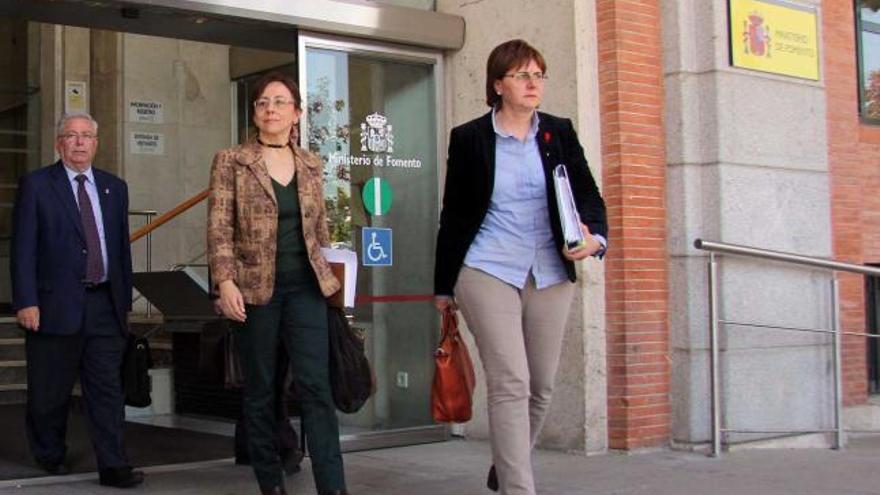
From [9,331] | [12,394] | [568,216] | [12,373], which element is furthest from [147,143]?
[568,216]

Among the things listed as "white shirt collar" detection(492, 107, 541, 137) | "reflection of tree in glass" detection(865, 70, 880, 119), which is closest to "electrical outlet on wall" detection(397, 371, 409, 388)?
"white shirt collar" detection(492, 107, 541, 137)

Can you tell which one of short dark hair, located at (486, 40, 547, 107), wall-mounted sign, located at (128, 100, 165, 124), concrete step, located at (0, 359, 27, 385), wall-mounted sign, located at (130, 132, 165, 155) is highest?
wall-mounted sign, located at (128, 100, 165, 124)

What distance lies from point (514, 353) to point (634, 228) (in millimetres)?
2468

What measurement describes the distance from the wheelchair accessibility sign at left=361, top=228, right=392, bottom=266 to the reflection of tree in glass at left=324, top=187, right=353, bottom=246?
4.4 inches

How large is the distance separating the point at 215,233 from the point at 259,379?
66cm

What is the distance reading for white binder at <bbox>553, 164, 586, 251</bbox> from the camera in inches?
180

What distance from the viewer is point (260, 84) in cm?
490

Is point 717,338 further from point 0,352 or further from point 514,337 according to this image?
point 0,352

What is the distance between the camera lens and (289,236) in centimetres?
483

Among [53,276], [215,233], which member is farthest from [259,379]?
[53,276]

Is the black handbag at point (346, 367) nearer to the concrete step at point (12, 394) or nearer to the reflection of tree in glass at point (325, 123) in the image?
the reflection of tree in glass at point (325, 123)

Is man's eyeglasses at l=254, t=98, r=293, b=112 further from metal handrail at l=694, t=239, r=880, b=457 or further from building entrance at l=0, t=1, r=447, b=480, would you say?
metal handrail at l=694, t=239, r=880, b=457

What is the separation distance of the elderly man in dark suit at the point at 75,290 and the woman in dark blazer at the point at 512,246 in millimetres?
1901

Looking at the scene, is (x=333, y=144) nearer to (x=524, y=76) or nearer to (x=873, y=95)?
(x=524, y=76)
